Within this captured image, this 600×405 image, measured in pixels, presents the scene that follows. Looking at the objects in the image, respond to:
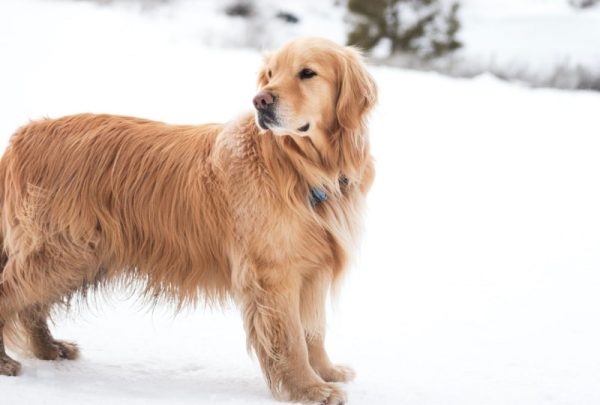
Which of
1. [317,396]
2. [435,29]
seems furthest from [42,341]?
[435,29]

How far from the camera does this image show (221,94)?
402 inches

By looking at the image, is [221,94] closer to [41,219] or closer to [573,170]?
[573,170]

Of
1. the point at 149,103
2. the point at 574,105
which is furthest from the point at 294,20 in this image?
the point at 574,105

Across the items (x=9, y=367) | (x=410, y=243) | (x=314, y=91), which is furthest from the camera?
(x=410, y=243)

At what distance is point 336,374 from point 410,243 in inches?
118

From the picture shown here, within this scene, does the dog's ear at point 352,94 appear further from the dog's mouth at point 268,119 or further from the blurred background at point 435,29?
the blurred background at point 435,29

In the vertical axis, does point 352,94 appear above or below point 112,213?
above

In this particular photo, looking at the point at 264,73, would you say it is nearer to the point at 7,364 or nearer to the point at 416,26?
the point at 7,364

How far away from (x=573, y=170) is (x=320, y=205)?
5774 mm

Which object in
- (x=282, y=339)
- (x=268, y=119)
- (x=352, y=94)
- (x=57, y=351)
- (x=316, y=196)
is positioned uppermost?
(x=352, y=94)

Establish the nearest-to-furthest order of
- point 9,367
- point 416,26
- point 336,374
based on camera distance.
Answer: point 9,367
point 336,374
point 416,26

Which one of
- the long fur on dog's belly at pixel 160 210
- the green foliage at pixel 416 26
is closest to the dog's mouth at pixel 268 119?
the long fur on dog's belly at pixel 160 210

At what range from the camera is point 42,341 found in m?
3.94

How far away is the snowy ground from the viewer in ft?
12.7
